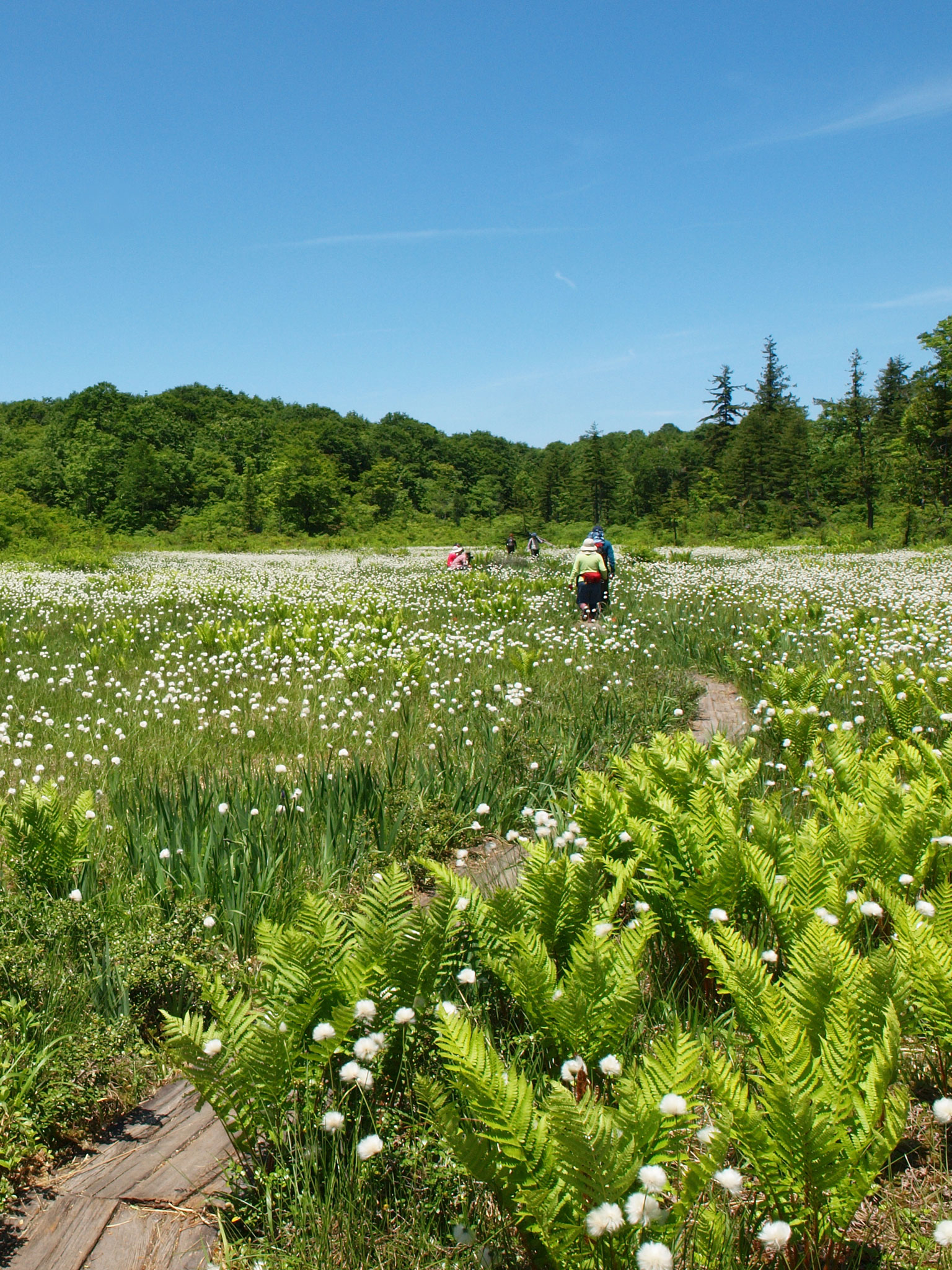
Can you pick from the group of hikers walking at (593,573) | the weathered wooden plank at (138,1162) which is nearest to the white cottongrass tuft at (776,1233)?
the weathered wooden plank at (138,1162)

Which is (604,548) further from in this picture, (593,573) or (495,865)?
(495,865)

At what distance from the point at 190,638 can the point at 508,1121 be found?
11.1m

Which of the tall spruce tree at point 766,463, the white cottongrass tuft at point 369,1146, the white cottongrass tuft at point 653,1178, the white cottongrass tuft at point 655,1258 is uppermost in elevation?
the tall spruce tree at point 766,463

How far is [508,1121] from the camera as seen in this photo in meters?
1.90

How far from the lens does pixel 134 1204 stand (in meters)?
2.31

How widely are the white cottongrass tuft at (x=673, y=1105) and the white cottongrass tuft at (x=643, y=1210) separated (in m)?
0.23

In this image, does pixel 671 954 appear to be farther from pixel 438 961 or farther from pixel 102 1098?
Result: pixel 102 1098

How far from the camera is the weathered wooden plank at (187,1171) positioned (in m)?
2.34

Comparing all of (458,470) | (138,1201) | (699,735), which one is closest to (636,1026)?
(138,1201)

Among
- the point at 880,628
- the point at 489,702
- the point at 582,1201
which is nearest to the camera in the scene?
the point at 582,1201

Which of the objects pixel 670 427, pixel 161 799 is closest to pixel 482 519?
pixel 670 427

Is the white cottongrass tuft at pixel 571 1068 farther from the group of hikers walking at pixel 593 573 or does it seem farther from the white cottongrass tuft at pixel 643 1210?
the group of hikers walking at pixel 593 573

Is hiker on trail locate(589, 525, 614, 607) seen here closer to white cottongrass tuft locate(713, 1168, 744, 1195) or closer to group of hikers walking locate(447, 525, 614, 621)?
group of hikers walking locate(447, 525, 614, 621)

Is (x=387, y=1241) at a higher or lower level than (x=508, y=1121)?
lower
